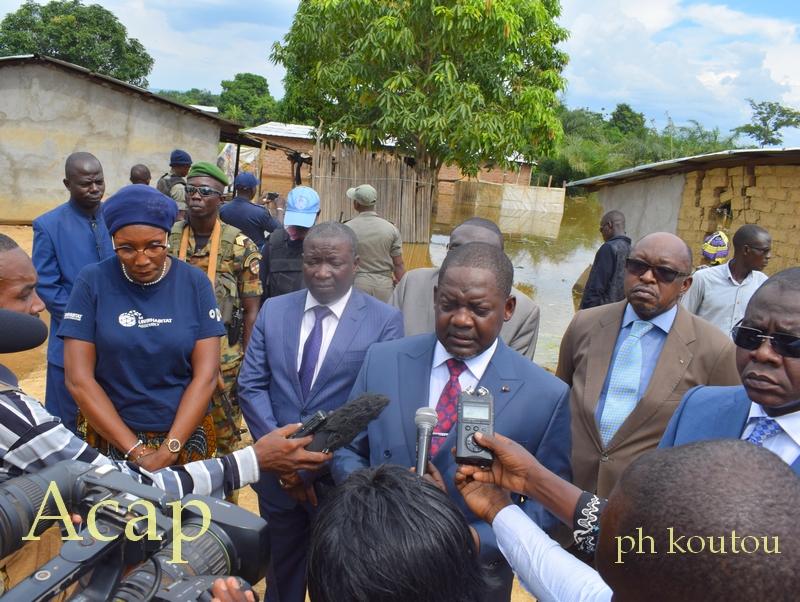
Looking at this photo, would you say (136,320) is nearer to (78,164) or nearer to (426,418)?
(426,418)

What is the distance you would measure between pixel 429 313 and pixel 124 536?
89.3 inches

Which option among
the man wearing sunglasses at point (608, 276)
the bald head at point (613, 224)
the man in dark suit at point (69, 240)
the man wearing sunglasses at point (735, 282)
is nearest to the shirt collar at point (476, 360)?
the man in dark suit at point (69, 240)

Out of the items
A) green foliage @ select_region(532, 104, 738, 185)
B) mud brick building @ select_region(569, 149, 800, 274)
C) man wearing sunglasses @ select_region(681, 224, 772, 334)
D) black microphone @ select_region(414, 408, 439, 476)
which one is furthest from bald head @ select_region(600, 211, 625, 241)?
green foliage @ select_region(532, 104, 738, 185)

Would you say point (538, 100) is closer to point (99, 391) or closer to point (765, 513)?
point (99, 391)

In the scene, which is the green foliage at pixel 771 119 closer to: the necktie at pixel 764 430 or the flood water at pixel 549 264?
the flood water at pixel 549 264

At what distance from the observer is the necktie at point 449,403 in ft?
6.79

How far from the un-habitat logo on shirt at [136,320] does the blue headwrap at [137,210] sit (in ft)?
1.15

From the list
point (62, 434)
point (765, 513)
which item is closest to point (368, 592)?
point (765, 513)

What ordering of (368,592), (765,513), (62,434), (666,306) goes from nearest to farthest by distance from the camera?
1. (765,513)
2. (368,592)
3. (62,434)
4. (666,306)

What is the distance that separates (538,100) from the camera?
12922 mm

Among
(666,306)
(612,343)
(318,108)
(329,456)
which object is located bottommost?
(329,456)

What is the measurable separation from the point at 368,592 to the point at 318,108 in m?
16.3

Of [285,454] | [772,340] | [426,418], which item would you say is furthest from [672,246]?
[285,454]

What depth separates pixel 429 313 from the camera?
3414 mm
